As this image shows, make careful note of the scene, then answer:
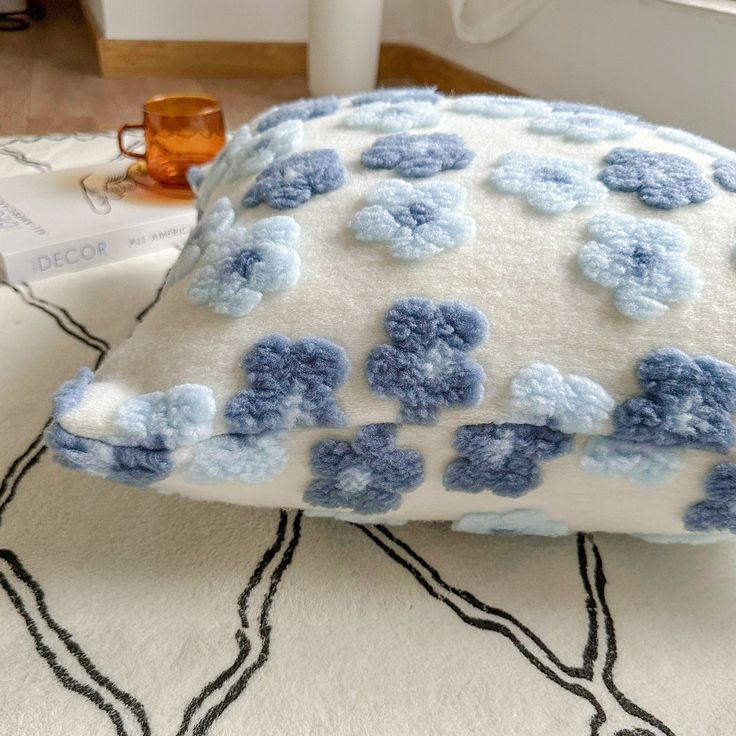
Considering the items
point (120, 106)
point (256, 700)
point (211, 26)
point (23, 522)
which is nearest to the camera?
point (256, 700)

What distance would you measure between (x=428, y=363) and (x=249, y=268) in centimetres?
13

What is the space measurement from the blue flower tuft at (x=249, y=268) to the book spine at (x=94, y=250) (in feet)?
1.47

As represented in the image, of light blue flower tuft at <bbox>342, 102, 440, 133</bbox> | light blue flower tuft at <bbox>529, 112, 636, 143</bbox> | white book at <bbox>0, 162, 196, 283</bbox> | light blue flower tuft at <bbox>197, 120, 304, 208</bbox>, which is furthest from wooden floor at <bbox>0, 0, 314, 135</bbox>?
light blue flower tuft at <bbox>529, 112, 636, 143</bbox>

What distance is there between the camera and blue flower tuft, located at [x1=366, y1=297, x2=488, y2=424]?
418 millimetres

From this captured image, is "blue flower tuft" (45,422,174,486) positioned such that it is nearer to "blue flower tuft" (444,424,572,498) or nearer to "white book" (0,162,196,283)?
"blue flower tuft" (444,424,572,498)

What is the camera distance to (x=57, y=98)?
1.68m

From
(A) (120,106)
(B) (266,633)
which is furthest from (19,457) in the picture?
(A) (120,106)

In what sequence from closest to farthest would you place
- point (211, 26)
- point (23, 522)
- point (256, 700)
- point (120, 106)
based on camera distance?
point (256, 700), point (23, 522), point (120, 106), point (211, 26)

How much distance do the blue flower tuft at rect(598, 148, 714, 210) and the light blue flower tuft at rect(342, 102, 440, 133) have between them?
0.49 ft

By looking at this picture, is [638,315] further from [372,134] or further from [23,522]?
[23,522]

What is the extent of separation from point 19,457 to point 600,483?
0.44 m

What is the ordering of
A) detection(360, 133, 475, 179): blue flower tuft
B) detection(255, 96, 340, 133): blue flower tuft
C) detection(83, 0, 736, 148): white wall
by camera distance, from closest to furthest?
detection(360, 133, 475, 179): blue flower tuft → detection(255, 96, 340, 133): blue flower tuft → detection(83, 0, 736, 148): white wall

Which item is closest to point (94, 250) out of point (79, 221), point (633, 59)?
point (79, 221)

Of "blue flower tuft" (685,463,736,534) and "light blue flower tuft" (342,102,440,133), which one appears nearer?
"blue flower tuft" (685,463,736,534)
